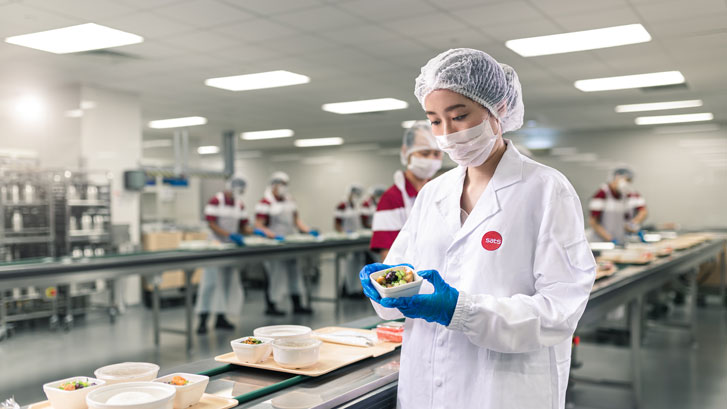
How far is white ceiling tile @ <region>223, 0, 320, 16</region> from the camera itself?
15.2 ft

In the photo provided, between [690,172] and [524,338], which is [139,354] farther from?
[690,172]

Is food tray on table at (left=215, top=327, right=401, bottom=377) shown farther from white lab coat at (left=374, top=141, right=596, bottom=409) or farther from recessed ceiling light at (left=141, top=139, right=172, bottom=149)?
recessed ceiling light at (left=141, top=139, right=172, bottom=149)

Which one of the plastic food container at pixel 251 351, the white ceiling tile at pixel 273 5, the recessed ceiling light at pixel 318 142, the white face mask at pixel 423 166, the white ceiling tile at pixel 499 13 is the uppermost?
the recessed ceiling light at pixel 318 142

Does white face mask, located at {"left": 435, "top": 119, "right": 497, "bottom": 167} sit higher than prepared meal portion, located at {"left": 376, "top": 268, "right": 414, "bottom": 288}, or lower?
higher

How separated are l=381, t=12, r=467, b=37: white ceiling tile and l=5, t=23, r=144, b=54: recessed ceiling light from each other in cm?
246

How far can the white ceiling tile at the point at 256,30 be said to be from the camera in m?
5.21

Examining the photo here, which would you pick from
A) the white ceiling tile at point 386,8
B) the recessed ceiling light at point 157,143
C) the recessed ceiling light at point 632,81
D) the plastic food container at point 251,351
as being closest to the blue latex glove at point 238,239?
the white ceiling tile at point 386,8

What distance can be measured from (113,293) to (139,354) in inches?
94.5

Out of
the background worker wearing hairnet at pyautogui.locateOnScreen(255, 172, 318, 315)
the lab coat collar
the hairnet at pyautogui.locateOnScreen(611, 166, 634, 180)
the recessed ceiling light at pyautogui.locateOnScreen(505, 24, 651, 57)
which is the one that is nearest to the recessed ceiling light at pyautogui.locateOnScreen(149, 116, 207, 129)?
the background worker wearing hairnet at pyautogui.locateOnScreen(255, 172, 318, 315)

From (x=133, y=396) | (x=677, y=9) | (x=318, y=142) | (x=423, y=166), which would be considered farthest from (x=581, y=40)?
(x=318, y=142)

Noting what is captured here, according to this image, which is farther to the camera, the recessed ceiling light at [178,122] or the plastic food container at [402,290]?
the recessed ceiling light at [178,122]

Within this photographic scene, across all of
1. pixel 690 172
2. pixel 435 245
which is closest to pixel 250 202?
pixel 690 172

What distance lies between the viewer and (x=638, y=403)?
153 inches

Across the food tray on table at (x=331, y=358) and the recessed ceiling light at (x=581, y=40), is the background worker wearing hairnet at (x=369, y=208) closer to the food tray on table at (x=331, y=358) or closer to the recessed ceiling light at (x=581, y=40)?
the recessed ceiling light at (x=581, y=40)
